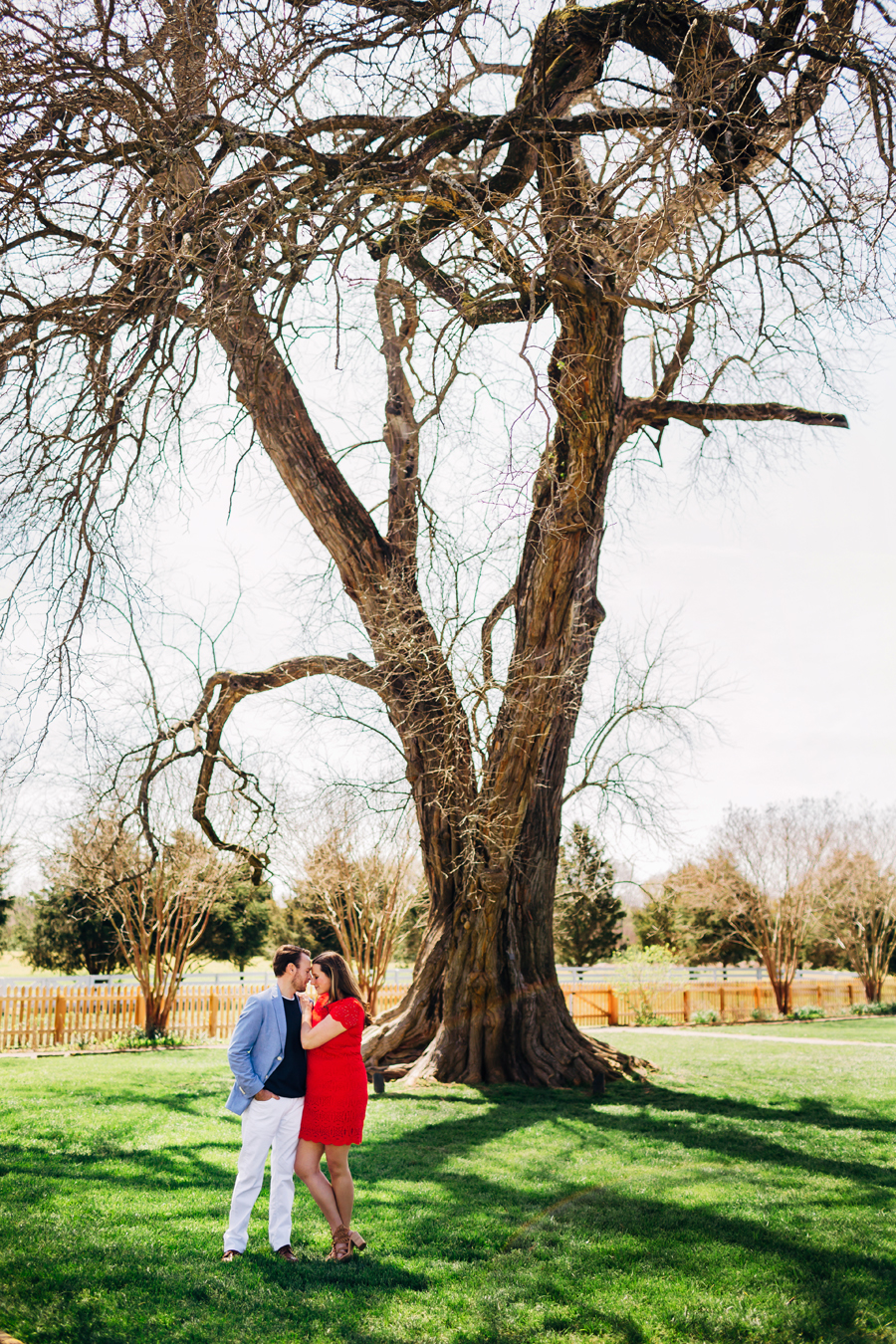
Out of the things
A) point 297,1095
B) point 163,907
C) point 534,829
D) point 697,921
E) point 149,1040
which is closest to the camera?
point 297,1095

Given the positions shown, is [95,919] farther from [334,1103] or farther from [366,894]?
[334,1103]

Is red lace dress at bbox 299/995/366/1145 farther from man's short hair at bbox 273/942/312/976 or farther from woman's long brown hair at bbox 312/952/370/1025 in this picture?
man's short hair at bbox 273/942/312/976

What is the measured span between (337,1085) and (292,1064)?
270 mm

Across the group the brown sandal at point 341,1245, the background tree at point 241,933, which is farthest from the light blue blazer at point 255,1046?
the background tree at point 241,933

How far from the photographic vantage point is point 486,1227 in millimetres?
5355

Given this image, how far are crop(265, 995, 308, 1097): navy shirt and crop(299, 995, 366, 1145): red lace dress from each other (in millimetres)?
71

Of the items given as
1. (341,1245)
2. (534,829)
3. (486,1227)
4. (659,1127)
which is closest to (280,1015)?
(341,1245)

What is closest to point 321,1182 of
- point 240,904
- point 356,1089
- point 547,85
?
point 356,1089

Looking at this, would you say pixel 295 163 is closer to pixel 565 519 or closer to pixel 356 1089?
pixel 565 519

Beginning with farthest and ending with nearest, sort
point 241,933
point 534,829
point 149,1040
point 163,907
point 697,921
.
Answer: point 697,921
point 241,933
point 163,907
point 149,1040
point 534,829

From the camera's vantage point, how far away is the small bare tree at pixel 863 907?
2858 centimetres

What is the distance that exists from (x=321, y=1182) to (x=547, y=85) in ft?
28.6

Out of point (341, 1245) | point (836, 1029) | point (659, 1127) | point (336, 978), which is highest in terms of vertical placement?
point (336, 978)

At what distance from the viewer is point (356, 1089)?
496 cm
